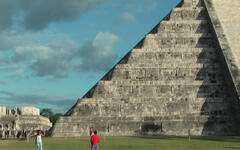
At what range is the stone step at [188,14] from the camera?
34.5m

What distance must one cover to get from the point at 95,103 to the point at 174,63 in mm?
6283

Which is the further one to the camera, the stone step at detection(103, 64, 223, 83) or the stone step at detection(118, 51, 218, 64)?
the stone step at detection(118, 51, 218, 64)

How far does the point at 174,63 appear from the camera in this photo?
29.5 metres

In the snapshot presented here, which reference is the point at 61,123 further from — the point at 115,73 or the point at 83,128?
the point at 115,73

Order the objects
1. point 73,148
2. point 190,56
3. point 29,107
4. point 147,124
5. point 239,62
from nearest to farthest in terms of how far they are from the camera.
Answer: point 73,148, point 147,124, point 239,62, point 190,56, point 29,107

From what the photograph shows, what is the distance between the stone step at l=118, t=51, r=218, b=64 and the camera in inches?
1182

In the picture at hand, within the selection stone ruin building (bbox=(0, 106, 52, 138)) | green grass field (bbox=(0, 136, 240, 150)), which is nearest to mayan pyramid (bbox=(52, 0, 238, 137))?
green grass field (bbox=(0, 136, 240, 150))

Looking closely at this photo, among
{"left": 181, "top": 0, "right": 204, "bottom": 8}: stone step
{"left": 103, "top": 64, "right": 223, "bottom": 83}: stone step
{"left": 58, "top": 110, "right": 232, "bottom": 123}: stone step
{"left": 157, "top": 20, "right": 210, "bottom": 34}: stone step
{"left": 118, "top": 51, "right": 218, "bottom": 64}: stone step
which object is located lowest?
{"left": 58, "top": 110, "right": 232, "bottom": 123}: stone step

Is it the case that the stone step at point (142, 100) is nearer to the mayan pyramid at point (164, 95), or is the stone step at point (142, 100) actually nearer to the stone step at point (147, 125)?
the mayan pyramid at point (164, 95)

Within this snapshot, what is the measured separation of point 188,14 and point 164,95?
32.0 ft

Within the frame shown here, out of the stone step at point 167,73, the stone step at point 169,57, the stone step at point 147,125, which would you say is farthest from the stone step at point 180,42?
the stone step at point 147,125

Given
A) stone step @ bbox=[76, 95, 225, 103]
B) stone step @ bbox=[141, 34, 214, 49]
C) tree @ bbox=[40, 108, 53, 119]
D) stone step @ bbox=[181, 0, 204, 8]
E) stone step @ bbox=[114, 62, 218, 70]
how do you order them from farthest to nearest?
1. tree @ bbox=[40, 108, 53, 119]
2. stone step @ bbox=[181, 0, 204, 8]
3. stone step @ bbox=[141, 34, 214, 49]
4. stone step @ bbox=[114, 62, 218, 70]
5. stone step @ bbox=[76, 95, 225, 103]

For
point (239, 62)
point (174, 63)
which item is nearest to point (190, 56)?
point (174, 63)

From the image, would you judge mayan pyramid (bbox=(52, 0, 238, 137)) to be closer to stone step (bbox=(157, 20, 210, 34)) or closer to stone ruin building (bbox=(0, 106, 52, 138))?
stone step (bbox=(157, 20, 210, 34))
